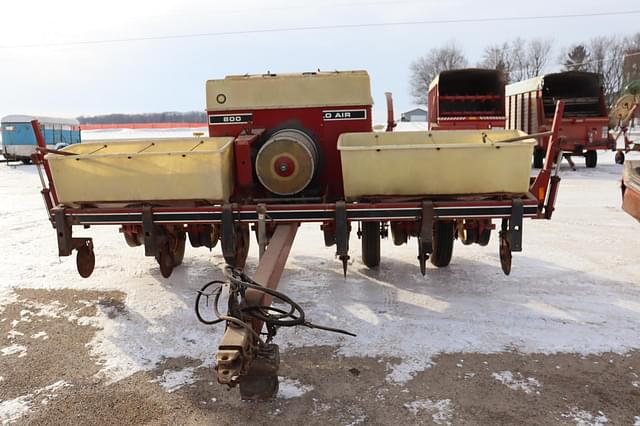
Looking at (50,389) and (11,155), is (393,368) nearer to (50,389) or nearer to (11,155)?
(50,389)

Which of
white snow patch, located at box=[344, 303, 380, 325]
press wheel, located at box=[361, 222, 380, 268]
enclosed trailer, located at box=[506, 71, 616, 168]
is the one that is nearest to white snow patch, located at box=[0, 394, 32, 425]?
white snow patch, located at box=[344, 303, 380, 325]

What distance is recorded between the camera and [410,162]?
14.3 ft

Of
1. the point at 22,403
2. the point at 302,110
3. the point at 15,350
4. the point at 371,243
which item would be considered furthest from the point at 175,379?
the point at 302,110

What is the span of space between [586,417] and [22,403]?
3.36 m

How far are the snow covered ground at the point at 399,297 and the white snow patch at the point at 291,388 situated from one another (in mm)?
520

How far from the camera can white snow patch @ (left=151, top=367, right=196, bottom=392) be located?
11.6 ft

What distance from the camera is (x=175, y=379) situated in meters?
3.63

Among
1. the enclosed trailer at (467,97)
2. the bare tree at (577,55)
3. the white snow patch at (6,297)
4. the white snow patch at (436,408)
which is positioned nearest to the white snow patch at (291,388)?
the white snow patch at (436,408)

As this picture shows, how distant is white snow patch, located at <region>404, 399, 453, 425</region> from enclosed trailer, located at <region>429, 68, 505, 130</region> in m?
10.6

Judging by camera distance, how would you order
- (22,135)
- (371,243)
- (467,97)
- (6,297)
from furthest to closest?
(22,135) → (467,97) → (371,243) → (6,297)

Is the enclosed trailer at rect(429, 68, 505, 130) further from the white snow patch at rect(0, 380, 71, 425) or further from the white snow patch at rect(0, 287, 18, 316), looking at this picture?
the white snow patch at rect(0, 380, 71, 425)

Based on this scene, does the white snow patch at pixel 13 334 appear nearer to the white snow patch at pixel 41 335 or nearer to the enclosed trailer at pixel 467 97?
the white snow patch at pixel 41 335

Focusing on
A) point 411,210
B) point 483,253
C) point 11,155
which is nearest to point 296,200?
point 411,210

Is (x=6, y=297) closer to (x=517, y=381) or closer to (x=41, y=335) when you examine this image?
(x=41, y=335)
